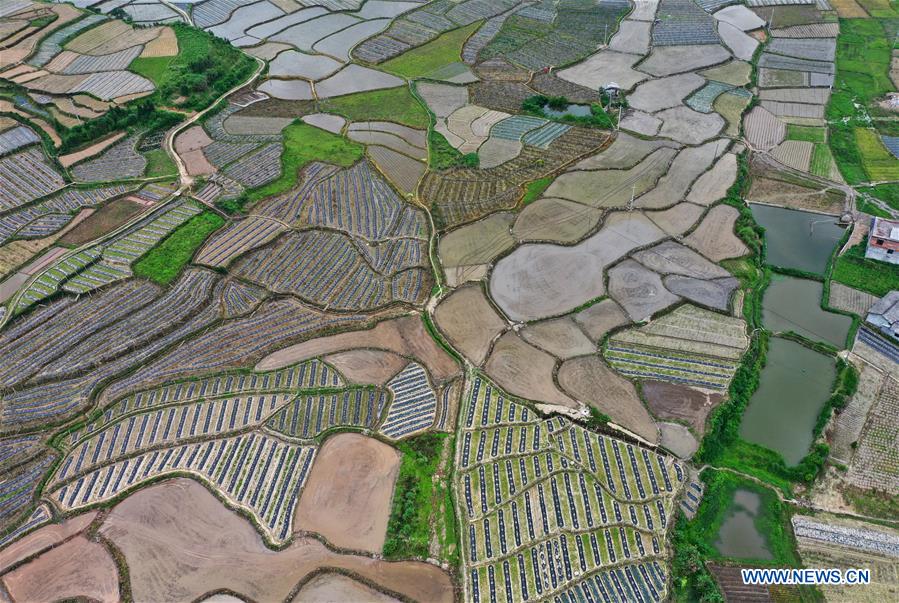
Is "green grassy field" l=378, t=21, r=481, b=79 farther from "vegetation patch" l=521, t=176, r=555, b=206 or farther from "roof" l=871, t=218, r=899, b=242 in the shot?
"roof" l=871, t=218, r=899, b=242

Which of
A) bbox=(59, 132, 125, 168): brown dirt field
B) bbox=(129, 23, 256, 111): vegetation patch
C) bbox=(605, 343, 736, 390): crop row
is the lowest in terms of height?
bbox=(605, 343, 736, 390): crop row

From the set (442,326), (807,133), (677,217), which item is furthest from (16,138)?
(807,133)

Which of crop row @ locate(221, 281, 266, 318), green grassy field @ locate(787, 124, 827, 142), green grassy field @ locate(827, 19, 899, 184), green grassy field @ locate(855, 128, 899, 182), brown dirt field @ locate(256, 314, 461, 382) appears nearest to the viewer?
brown dirt field @ locate(256, 314, 461, 382)

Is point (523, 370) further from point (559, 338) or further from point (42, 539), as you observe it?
point (42, 539)

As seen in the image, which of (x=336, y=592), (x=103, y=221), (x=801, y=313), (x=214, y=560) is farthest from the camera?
(x=103, y=221)

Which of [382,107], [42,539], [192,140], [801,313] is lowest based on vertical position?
[801,313]

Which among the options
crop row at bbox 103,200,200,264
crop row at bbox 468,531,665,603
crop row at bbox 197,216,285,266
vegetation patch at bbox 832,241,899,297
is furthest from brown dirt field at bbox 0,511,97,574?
vegetation patch at bbox 832,241,899,297
